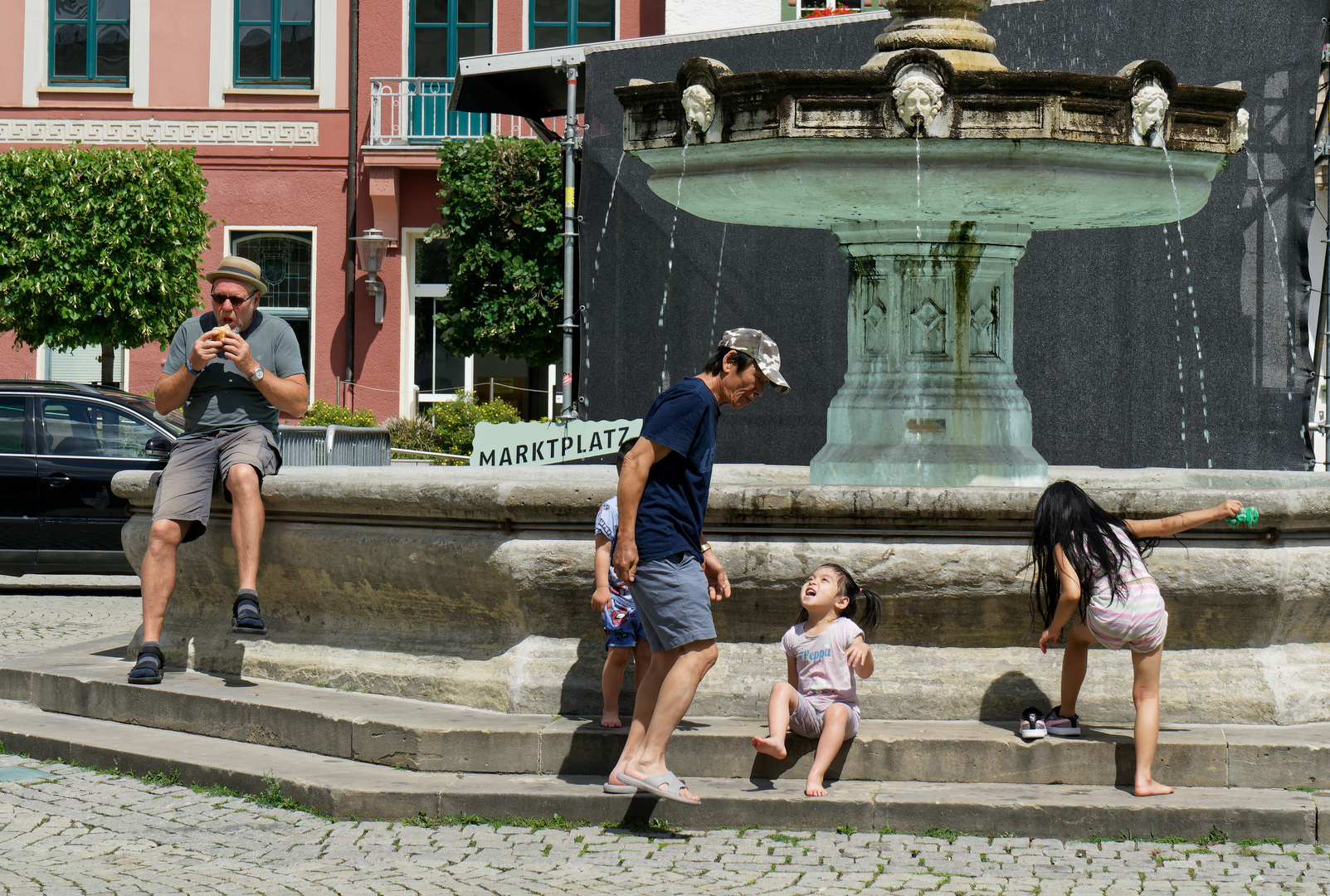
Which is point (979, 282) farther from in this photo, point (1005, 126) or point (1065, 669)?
point (1065, 669)

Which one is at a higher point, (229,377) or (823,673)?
(229,377)

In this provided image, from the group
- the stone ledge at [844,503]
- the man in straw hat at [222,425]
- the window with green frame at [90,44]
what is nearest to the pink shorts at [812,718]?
the stone ledge at [844,503]

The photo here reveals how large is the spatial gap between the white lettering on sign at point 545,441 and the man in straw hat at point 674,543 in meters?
8.43

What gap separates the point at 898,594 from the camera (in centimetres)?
539

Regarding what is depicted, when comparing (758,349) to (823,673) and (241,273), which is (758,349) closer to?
(823,673)

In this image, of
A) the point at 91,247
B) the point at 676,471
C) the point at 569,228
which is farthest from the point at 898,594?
the point at 91,247

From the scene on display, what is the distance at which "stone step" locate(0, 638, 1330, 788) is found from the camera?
5.00 metres

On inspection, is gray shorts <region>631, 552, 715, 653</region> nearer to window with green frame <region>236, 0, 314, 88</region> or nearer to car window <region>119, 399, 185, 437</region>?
car window <region>119, 399, 185, 437</region>

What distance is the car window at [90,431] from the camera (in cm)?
1157

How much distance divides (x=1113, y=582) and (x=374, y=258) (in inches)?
811

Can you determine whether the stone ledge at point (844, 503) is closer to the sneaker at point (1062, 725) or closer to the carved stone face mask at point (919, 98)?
the sneaker at point (1062, 725)

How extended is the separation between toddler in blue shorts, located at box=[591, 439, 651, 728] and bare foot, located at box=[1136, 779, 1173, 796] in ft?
5.36

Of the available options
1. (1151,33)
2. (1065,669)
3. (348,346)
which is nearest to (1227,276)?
(1151,33)

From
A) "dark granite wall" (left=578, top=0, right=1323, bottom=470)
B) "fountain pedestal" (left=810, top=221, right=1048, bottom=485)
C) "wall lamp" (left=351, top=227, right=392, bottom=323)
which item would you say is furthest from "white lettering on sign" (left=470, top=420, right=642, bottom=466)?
"wall lamp" (left=351, top=227, right=392, bottom=323)
